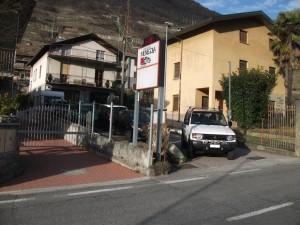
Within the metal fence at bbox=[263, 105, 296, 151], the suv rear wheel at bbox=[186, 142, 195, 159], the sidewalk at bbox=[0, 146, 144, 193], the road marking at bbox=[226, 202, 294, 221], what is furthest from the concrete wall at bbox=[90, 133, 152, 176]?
the metal fence at bbox=[263, 105, 296, 151]

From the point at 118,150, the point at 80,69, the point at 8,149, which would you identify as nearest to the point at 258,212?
the point at 8,149

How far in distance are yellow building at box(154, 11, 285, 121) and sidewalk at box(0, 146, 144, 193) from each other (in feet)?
52.5

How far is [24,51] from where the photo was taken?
69.5m

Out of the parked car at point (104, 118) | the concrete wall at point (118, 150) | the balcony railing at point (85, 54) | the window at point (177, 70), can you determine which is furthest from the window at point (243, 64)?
the balcony railing at point (85, 54)

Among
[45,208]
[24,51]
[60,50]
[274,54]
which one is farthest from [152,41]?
[24,51]

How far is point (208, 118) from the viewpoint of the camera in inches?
573

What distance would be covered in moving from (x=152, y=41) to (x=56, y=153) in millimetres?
5158

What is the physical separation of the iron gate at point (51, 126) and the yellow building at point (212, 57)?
1340 cm

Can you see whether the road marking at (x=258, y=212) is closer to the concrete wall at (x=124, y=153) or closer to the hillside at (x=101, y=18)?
the concrete wall at (x=124, y=153)

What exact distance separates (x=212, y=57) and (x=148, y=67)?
A: 1649 centimetres

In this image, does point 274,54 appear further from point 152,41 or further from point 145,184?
point 145,184

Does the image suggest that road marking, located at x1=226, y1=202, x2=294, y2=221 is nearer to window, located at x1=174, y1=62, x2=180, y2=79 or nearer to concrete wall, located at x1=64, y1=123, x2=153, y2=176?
concrete wall, located at x1=64, y1=123, x2=153, y2=176

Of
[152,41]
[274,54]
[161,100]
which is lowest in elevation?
[161,100]

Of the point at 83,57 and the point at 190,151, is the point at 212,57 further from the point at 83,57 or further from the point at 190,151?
the point at 83,57
